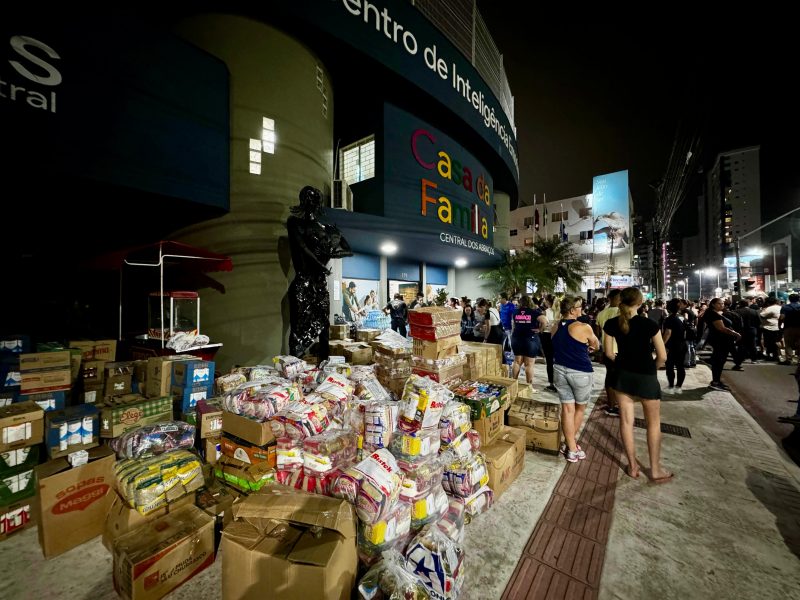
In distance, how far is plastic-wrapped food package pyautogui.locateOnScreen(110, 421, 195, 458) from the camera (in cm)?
258

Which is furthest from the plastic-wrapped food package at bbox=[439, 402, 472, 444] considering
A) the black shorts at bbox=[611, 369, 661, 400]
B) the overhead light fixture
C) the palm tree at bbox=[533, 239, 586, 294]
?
the palm tree at bbox=[533, 239, 586, 294]

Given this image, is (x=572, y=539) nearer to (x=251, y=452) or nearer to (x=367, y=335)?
(x=251, y=452)

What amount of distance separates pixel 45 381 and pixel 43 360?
0.22m

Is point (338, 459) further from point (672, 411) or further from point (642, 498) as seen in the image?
point (672, 411)

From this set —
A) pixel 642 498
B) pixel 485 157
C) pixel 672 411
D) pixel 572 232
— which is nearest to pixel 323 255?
pixel 642 498

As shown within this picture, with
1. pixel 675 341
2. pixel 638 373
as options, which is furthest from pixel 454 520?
pixel 675 341

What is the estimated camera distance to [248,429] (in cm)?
251

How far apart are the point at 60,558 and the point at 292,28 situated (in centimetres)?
877

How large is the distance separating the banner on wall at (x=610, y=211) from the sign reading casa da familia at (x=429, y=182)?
32.1 meters

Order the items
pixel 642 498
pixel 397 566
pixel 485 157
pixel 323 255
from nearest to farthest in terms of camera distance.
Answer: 1. pixel 397 566
2. pixel 642 498
3. pixel 323 255
4. pixel 485 157

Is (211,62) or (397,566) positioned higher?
(211,62)

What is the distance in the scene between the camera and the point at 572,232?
43.1 meters

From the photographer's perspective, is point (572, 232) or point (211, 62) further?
point (572, 232)

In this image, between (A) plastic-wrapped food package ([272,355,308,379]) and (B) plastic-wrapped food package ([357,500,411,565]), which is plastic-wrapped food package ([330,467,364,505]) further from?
(A) plastic-wrapped food package ([272,355,308,379])
